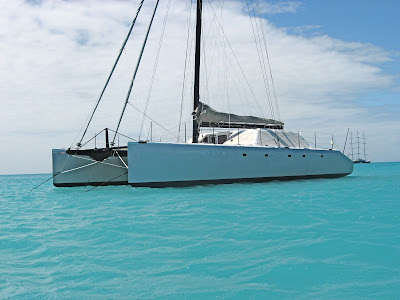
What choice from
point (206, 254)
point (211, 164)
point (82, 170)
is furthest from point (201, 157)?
point (206, 254)

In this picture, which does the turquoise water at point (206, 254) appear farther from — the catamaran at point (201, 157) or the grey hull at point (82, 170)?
the grey hull at point (82, 170)

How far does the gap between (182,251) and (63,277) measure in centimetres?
131

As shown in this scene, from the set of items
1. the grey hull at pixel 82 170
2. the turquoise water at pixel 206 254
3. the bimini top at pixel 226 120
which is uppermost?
the bimini top at pixel 226 120

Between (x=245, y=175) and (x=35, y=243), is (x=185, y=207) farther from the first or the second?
(x=245, y=175)

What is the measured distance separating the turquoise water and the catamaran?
3976 mm

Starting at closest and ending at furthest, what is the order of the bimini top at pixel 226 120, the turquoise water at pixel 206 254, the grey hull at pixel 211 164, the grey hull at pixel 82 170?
1. the turquoise water at pixel 206 254
2. the grey hull at pixel 211 164
3. the grey hull at pixel 82 170
4. the bimini top at pixel 226 120

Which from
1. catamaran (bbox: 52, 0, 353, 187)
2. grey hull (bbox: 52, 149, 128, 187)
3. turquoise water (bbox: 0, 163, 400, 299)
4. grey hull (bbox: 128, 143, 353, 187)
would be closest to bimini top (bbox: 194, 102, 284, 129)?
catamaran (bbox: 52, 0, 353, 187)

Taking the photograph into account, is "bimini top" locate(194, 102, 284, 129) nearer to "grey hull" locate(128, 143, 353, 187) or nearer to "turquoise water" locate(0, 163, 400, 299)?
"grey hull" locate(128, 143, 353, 187)

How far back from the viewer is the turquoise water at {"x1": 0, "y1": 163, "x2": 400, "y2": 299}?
115 inches

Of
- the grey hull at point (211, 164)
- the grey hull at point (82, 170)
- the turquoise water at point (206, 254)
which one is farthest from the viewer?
the grey hull at point (82, 170)

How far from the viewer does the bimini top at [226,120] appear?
13289 millimetres

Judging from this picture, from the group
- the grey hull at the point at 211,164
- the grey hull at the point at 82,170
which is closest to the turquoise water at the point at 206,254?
the grey hull at the point at 211,164

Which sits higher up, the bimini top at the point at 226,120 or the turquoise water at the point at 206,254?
the bimini top at the point at 226,120

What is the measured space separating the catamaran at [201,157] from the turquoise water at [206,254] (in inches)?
157
